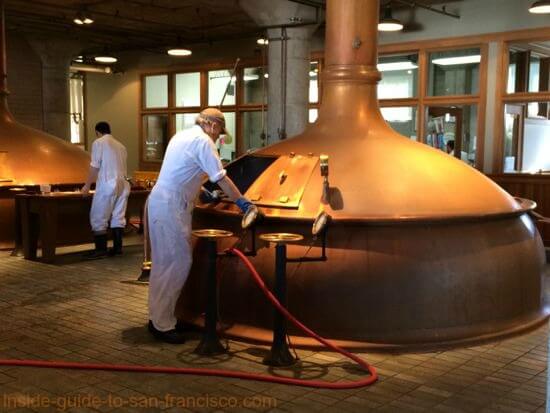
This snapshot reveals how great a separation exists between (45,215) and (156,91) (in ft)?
29.9

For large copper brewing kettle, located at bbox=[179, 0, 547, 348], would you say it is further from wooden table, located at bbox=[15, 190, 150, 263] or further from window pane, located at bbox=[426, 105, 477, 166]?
window pane, located at bbox=[426, 105, 477, 166]

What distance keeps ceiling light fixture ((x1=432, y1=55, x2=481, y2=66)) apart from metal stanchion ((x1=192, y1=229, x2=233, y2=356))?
7962 mm

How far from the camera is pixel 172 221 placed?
4594 millimetres

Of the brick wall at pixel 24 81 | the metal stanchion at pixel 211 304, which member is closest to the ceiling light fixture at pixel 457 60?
the metal stanchion at pixel 211 304

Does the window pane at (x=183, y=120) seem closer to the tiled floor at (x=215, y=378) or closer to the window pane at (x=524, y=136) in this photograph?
the window pane at (x=524, y=136)

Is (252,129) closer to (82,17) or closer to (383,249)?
(82,17)

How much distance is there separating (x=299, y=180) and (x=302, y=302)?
36.5 inches

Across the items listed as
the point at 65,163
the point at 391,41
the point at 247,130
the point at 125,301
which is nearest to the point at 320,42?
the point at 391,41

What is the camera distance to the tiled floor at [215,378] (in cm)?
363

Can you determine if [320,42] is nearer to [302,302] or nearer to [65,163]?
[65,163]

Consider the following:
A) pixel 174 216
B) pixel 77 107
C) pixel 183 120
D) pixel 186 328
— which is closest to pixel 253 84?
pixel 183 120

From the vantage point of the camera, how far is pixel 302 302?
15.1ft

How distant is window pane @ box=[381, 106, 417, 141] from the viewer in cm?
1182

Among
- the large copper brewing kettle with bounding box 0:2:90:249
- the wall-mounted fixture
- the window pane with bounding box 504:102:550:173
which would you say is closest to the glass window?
→ the wall-mounted fixture
